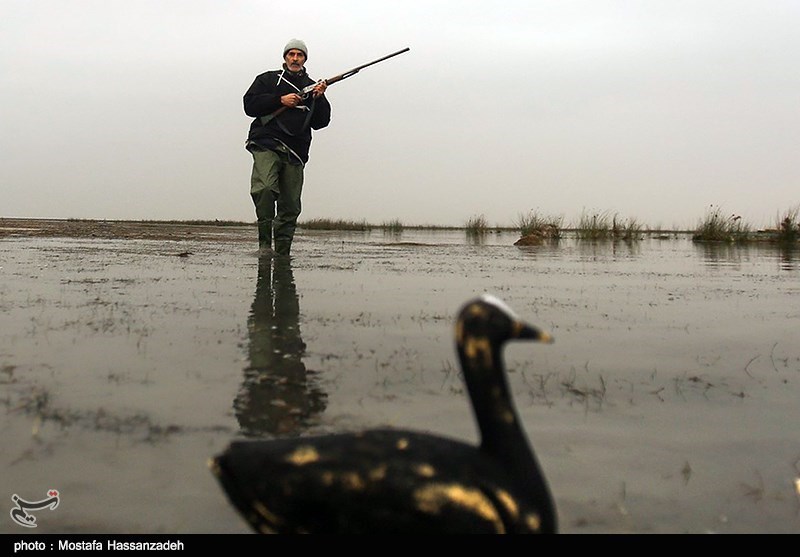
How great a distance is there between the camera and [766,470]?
108 inches

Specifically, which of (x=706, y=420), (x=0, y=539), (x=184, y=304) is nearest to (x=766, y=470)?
(x=706, y=420)

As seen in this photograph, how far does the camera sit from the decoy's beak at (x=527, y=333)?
1825 millimetres

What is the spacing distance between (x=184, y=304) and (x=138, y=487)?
4.13m

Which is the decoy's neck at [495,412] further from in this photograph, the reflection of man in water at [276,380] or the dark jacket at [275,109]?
the dark jacket at [275,109]

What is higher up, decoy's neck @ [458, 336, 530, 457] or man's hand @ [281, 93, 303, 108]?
man's hand @ [281, 93, 303, 108]

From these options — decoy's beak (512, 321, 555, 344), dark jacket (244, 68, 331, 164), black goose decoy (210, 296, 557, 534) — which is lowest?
black goose decoy (210, 296, 557, 534)

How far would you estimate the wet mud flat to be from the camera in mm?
2414

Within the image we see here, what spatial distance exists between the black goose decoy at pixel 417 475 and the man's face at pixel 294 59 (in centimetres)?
950

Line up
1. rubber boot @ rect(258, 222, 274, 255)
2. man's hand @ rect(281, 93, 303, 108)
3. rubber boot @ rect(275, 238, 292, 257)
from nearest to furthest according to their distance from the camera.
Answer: man's hand @ rect(281, 93, 303, 108) → rubber boot @ rect(258, 222, 274, 255) → rubber boot @ rect(275, 238, 292, 257)

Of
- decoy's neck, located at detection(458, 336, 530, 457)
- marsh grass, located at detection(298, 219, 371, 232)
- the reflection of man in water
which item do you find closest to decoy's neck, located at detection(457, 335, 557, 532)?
decoy's neck, located at detection(458, 336, 530, 457)

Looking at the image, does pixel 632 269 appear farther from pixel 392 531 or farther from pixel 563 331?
pixel 392 531

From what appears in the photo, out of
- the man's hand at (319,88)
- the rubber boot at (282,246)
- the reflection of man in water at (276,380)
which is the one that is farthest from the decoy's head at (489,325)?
the rubber boot at (282,246)

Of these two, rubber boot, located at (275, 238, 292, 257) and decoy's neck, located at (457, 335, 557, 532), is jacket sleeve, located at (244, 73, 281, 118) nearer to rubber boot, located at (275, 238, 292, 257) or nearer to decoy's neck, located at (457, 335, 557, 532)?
rubber boot, located at (275, 238, 292, 257)

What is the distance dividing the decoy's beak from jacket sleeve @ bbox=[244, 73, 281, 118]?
9432 millimetres
